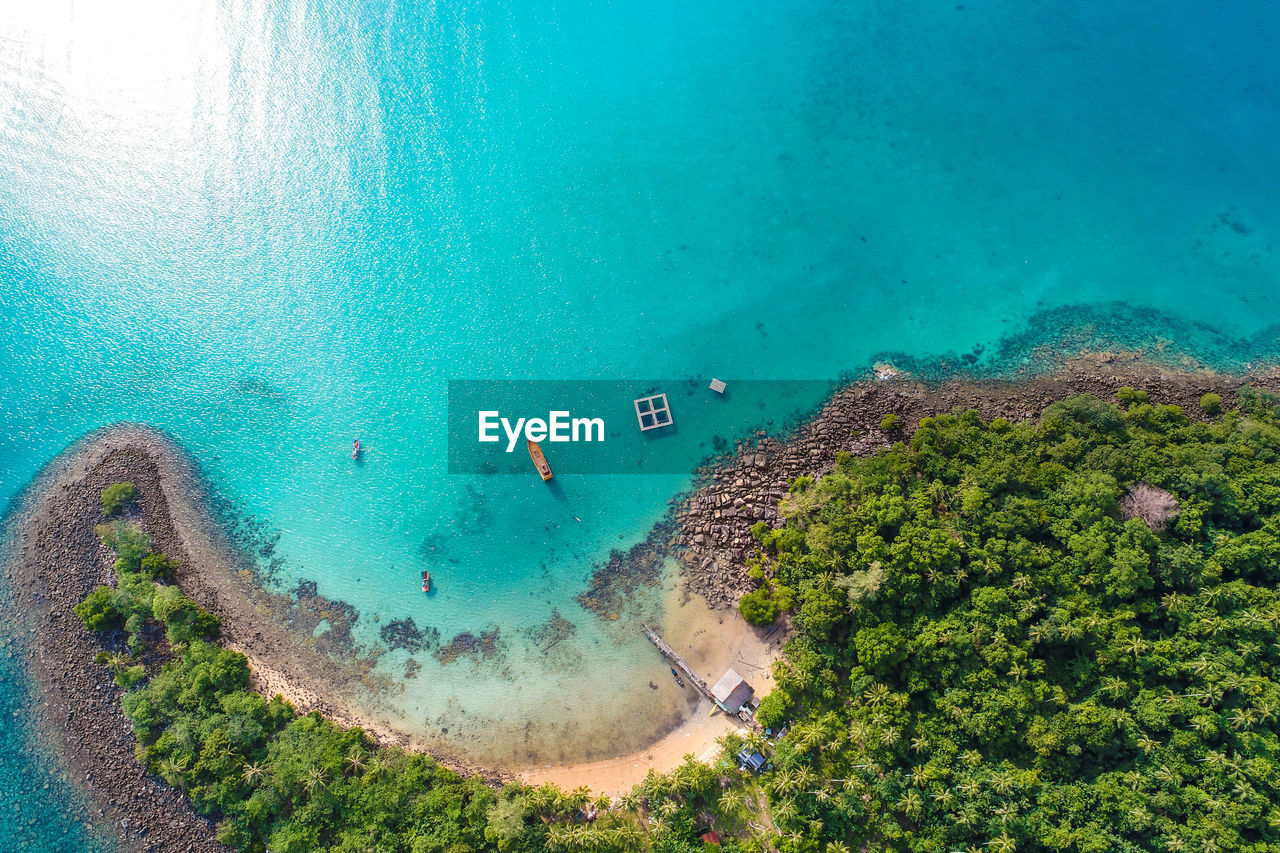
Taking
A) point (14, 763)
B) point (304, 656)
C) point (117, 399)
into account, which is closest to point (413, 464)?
point (304, 656)

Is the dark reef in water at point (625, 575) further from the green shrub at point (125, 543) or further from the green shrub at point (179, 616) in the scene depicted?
the green shrub at point (125, 543)

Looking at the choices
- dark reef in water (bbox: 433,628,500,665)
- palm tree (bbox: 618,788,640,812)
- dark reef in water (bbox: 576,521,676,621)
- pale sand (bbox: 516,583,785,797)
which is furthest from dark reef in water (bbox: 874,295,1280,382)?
dark reef in water (bbox: 433,628,500,665)

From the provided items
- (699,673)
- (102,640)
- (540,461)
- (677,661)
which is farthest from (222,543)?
(699,673)

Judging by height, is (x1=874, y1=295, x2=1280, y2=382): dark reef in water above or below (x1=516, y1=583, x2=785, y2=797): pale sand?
above

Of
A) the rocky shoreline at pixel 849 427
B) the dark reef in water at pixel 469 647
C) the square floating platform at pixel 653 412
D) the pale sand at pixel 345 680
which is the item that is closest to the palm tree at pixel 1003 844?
the pale sand at pixel 345 680

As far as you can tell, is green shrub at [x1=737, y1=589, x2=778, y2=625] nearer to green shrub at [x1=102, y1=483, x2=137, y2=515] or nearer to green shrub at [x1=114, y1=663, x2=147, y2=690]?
green shrub at [x1=114, y1=663, x2=147, y2=690]

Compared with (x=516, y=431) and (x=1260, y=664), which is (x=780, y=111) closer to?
(x=516, y=431)

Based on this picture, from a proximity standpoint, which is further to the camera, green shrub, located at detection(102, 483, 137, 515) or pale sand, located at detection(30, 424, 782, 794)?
green shrub, located at detection(102, 483, 137, 515)
